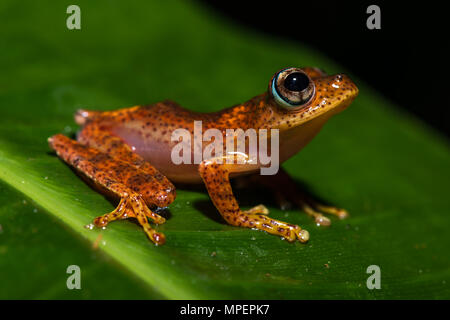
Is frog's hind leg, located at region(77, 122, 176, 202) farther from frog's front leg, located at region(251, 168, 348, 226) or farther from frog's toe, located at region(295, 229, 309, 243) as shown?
frog's front leg, located at region(251, 168, 348, 226)

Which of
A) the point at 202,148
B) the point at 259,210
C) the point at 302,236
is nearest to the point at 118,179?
the point at 202,148

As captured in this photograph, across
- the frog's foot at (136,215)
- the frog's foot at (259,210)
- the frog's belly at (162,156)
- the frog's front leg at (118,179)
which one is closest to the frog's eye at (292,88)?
the frog's belly at (162,156)

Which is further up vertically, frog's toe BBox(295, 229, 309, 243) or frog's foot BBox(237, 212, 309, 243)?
frog's foot BBox(237, 212, 309, 243)

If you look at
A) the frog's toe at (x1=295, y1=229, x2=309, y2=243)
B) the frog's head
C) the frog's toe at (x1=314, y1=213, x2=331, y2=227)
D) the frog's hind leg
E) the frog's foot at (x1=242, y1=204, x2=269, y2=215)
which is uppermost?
the frog's head

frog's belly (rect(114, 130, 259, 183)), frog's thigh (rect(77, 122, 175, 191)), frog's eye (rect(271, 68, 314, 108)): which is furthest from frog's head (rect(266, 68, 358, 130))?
frog's thigh (rect(77, 122, 175, 191))
